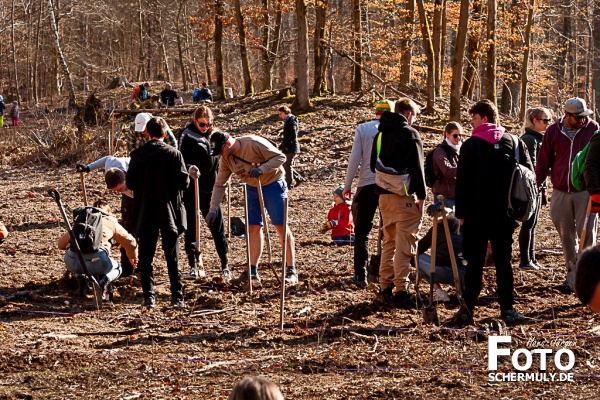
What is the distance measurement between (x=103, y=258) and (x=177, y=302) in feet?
3.04

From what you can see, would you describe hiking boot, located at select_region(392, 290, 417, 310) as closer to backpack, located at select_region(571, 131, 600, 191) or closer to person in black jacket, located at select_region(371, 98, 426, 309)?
person in black jacket, located at select_region(371, 98, 426, 309)

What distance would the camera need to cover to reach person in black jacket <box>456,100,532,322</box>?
7.14m

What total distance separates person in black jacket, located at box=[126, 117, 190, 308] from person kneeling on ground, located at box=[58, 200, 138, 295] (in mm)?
441

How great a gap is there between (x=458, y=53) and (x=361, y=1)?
7.88 meters

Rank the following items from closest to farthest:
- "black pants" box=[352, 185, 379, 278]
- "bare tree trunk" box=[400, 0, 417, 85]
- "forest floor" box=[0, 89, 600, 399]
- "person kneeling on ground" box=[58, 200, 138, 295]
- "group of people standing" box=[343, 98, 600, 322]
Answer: "forest floor" box=[0, 89, 600, 399]
"group of people standing" box=[343, 98, 600, 322]
"person kneeling on ground" box=[58, 200, 138, 295]
"black pants" box=[352, 185, 379, 278]
"bare tree trunk" box=[400, 0, 417, 85]

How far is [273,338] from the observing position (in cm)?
700

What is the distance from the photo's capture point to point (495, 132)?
715 cm

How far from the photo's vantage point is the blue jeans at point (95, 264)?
27.8ft

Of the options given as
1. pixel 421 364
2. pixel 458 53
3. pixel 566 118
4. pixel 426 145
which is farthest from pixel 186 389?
pixel 458 53

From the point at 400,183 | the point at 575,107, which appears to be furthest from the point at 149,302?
the point at 575,107

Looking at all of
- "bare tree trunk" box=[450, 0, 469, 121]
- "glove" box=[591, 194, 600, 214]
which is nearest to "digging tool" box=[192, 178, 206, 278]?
"glove" box=[591, 194, 600, 214]

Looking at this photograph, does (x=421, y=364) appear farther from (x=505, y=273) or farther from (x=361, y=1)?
(x=361, y=1)

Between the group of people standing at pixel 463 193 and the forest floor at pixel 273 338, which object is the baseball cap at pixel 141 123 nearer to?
the forest floor at pixel 273 338

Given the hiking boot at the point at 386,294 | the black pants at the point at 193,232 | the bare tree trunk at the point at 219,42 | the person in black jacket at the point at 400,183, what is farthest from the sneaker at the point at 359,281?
the bare tree trunk at the point at 219,42
